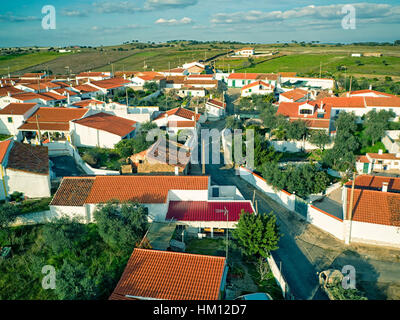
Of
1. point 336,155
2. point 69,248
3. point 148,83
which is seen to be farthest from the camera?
point 148,83

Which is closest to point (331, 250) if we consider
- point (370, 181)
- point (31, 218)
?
point (370, 181)

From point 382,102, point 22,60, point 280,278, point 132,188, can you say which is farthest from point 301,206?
point 22,60

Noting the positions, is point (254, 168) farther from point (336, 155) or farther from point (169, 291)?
point (169, 291)

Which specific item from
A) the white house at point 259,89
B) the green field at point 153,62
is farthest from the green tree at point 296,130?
the green field at point 153,62

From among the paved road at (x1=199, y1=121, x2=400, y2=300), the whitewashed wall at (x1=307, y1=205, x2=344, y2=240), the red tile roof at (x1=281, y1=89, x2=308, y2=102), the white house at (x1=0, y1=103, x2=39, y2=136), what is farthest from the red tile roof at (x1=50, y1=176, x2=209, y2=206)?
the red tile roof at (x1=281, y1=89, x2=308, y2=102)

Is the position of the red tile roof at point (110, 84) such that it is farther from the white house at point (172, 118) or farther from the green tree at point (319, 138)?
the green tree at point (319, 138)
